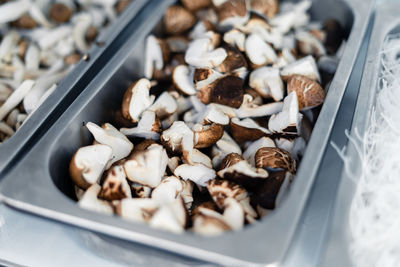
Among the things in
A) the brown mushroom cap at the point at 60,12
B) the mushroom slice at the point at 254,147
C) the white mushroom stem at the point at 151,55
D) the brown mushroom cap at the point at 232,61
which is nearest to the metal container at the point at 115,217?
the white mushroom stem at the point at 151,55

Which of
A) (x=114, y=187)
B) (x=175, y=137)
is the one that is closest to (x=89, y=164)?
(x=114, y=187)

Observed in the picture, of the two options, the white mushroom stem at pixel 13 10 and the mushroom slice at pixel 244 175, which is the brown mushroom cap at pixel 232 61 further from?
the white mushroom stem at pixel 13 10

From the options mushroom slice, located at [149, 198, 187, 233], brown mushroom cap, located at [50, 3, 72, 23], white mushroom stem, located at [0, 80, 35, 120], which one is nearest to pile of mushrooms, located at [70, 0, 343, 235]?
mushroom slice, located at [149, 198, 187, 233]

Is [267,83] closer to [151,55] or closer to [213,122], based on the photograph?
[213,122]

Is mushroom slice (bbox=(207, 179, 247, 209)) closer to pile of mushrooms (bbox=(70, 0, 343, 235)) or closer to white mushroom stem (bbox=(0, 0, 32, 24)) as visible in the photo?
pile of mushrooms (bbox=(70, 0, 343, 235))

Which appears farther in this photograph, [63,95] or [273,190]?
[63,95]

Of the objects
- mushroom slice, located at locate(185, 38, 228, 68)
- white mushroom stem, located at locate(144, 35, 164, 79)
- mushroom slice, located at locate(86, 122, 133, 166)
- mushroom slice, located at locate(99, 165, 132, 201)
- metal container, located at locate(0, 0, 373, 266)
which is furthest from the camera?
white mushroom stem, located at locate(144, 35, 164, 79)

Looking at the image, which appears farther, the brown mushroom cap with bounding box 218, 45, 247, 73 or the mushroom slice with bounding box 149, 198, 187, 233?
the brown mushroom cap with bounding box 218, 45, 247, 73
